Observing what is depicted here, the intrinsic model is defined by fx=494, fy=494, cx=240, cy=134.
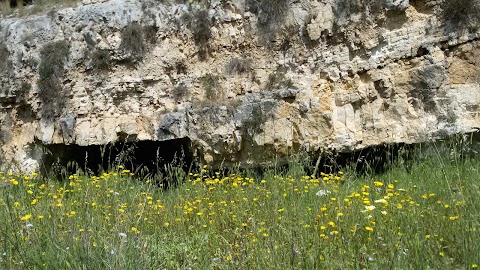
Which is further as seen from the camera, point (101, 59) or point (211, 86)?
point (101, 59)

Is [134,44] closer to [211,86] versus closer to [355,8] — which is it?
[211,86]

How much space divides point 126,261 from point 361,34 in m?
5.56

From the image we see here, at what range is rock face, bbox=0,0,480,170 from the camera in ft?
23.6

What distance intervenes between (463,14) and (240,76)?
3.44 m

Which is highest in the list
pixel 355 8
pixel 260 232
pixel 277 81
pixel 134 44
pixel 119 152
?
pixel 355 8

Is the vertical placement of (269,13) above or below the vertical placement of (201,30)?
above

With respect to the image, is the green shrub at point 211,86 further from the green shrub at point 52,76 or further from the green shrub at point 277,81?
the green shrub at point 52,76

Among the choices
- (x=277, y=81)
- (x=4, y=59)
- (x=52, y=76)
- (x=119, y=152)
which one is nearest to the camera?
(x=277, y=81)

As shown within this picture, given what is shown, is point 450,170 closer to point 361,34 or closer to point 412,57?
point 412,57

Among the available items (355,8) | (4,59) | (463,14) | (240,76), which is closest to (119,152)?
(240,76)

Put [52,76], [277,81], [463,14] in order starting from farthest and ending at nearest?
1. [52,76]
2. [277,81]
3. [463,14]

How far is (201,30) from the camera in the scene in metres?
8.41

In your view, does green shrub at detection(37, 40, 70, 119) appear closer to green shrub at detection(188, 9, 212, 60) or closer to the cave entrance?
the cave entrance

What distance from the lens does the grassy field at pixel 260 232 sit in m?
3.31
